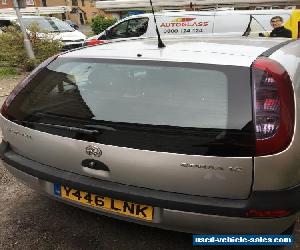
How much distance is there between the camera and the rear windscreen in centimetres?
227

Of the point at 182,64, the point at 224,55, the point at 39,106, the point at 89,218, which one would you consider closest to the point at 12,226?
the point at 89,218

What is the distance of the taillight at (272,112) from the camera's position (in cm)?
221

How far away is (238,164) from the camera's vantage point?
2217mm

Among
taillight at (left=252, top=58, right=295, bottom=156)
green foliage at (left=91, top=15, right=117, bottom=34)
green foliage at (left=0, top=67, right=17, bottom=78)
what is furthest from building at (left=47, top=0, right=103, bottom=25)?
taillight at (left=252, top=58, right=295, bottom=156)

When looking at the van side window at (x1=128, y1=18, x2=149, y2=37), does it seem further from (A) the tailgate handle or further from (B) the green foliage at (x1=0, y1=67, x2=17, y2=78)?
(A) the tailgate handle

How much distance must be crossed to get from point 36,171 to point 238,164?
4.67ft

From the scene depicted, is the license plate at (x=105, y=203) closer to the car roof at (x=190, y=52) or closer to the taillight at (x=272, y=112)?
the taillight at (x=272, y=112)

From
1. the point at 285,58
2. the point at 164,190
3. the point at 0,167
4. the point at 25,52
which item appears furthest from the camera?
the point at 25,52

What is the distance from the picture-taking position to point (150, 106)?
8.22 ft

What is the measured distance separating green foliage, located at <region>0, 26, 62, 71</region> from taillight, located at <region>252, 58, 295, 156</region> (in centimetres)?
999

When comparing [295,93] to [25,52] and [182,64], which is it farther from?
[25,52]

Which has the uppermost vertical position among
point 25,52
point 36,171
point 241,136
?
point 241,136

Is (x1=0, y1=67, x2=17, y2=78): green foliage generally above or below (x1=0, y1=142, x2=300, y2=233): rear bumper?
below

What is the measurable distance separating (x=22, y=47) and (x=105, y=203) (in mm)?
10195
